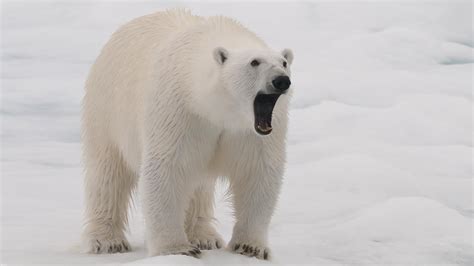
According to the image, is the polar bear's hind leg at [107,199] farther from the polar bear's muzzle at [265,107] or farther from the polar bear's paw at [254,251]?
the polar bear's muzzle at [265,107]

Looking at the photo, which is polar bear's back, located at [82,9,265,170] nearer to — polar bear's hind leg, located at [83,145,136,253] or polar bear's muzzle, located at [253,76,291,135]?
polar bear's hind leg, located at [83,145,136,253]

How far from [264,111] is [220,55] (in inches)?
12.8

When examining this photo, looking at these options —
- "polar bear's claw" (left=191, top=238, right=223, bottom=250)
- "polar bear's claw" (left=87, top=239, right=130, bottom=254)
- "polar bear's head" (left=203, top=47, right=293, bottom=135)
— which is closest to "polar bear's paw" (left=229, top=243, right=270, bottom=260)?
"polar bear's claw" (left=191, top=238, right=223, bottom=250)

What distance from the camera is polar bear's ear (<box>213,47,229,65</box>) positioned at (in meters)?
3.90

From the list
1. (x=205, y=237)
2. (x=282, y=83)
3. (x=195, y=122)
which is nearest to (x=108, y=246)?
(x=205, y=237)

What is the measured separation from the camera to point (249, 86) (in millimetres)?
3789

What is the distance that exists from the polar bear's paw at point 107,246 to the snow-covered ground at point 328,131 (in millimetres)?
81

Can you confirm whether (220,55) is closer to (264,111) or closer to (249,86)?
(249,86)

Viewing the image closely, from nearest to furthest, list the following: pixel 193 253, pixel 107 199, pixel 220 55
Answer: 1. pixel 220 55
2. pixel 193 253
3. pixel 107 199

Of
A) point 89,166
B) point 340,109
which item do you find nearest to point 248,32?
point 89,166

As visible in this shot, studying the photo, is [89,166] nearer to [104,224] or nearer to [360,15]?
[104,224]

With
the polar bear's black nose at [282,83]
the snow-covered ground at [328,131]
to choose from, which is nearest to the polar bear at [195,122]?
the polar bear's black nose at [282,83]

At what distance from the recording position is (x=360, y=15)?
40.9ft

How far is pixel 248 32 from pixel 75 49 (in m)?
7.36
